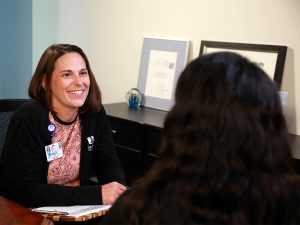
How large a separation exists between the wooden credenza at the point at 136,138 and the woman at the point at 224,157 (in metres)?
1.30

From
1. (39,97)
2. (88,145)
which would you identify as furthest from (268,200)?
(39,97)

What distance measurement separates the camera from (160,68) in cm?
269

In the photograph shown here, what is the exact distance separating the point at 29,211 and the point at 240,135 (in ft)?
2.75

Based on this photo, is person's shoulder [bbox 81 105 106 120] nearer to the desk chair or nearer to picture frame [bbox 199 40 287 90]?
the desk chair

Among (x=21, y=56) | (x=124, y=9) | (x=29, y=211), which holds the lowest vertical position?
(x=29, y=211)

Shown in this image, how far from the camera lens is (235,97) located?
0.77 m

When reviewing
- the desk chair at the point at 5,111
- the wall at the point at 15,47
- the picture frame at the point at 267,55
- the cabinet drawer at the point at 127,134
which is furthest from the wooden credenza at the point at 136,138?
the wall at the point at 15,47

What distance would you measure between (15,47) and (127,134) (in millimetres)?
1844

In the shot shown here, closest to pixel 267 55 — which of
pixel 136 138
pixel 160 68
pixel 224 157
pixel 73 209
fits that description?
pixel 160 68

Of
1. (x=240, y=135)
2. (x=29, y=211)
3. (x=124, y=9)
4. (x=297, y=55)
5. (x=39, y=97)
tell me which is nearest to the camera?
(x=240, y=135)

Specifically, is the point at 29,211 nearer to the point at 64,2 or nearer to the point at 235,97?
the point at 235,97

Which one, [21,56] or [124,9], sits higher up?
[124,9]

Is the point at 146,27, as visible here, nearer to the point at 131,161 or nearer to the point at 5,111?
the point at 131,161

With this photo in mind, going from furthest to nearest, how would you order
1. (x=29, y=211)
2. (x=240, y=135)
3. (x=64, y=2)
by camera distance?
(x=64, y=2), (x=29, y=211), (x=240, y=135)
